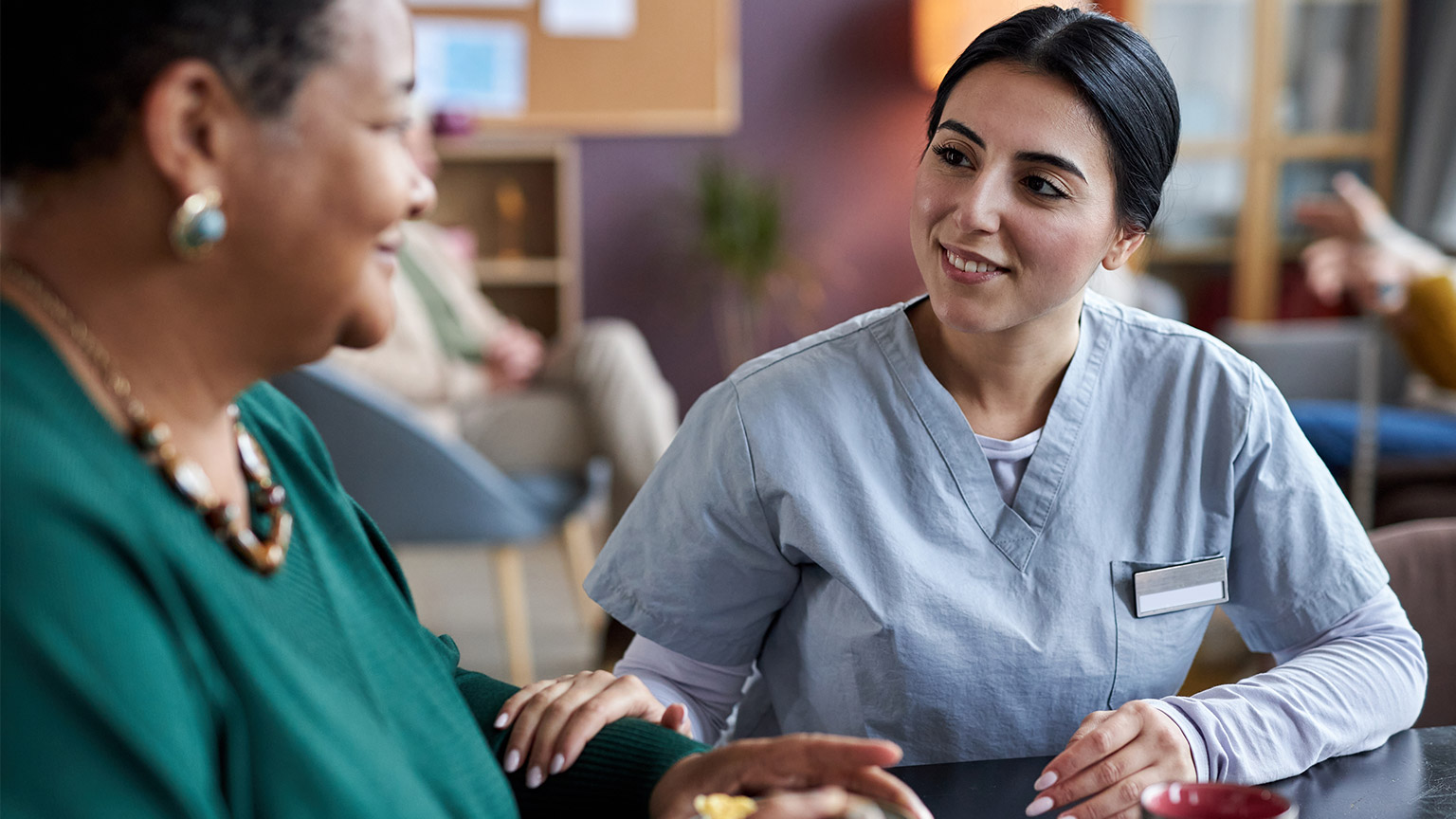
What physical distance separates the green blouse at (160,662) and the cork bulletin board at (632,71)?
4.15 meters

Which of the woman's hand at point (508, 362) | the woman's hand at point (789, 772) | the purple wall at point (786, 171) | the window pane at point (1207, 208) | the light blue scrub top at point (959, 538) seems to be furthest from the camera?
the purple wall at point (786, 171)

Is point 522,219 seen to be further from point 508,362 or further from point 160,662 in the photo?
point 160,662

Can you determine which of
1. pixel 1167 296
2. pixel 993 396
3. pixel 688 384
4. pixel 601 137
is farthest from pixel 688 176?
pixel 993 396

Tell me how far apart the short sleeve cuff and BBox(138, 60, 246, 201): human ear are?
2.47 ft

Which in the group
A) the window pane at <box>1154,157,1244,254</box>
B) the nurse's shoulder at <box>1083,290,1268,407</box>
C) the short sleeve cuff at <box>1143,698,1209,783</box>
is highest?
the nurse's shoulder at <box>1083,290,1268,407</box>

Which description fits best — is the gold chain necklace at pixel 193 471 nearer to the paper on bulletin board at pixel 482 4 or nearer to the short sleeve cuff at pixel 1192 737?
the short sleeve cuff at pixel 1192 737

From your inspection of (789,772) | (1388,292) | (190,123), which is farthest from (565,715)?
(1388,292)

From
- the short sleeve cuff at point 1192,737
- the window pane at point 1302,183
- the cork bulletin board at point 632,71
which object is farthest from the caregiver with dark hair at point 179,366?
the window pane at point 1302,183

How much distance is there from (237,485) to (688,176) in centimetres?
425

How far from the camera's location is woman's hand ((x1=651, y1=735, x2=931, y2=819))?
2.47ft

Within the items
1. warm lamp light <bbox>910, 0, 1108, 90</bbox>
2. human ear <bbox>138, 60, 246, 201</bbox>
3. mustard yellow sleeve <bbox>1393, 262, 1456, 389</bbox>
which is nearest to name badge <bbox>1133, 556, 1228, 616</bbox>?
human ear <bbox>138, 60, 246, 201</bbox>

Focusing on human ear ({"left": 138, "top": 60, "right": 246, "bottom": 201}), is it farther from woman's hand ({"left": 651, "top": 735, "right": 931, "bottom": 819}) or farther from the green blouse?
woman's hand ({"left": 651, "top": 735, "right": 931, "bottom": 819})

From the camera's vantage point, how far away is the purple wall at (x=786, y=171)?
189 inches

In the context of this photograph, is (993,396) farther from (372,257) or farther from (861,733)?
(372,257)
